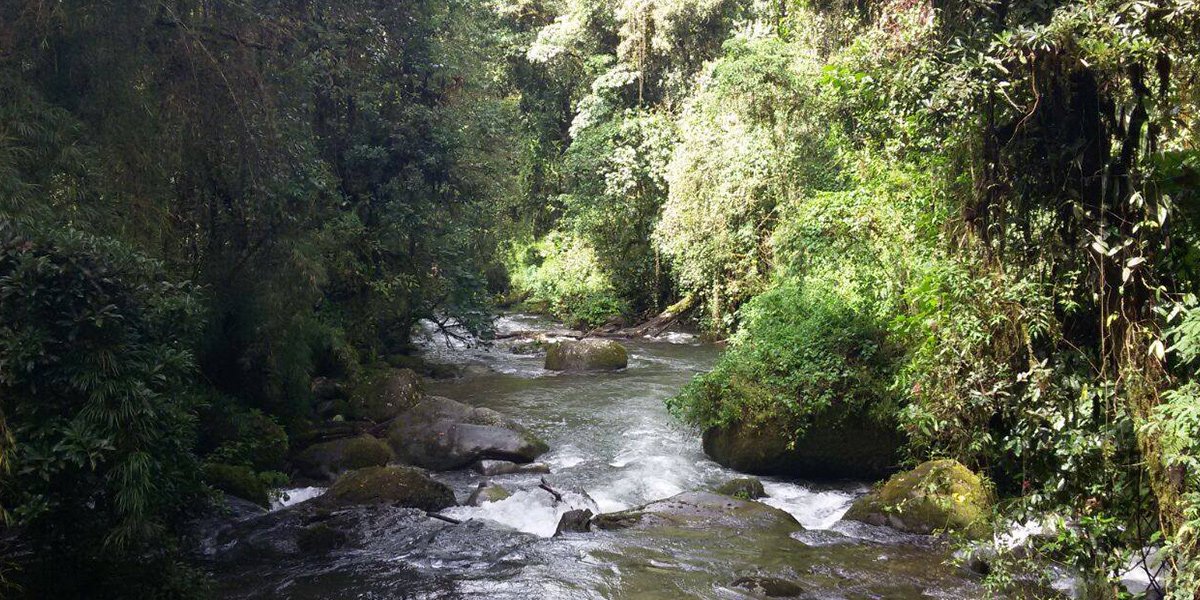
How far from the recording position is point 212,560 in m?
7.69

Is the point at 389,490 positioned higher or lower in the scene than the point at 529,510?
higher

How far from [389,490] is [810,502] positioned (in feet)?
14.8

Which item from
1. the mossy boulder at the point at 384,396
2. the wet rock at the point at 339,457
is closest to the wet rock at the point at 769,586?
the wet rock at the point at 339,457

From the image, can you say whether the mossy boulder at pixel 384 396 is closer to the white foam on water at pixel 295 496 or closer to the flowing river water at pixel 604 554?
the flowing river water at pixel 604 554

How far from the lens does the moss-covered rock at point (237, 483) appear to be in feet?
29.4

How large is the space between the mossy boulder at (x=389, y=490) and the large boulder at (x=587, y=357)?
8056mm

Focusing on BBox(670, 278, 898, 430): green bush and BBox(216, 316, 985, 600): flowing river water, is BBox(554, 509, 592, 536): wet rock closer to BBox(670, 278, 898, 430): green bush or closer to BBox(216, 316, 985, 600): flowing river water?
BBox(216, 316, 985, 600): flowing river water

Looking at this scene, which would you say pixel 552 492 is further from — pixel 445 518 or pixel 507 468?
pixel 507 468

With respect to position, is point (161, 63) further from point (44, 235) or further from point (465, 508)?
point (465, 508)

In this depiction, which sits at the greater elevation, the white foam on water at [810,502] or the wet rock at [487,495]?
the wet rock at [487,495]

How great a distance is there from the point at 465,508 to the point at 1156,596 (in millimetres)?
6184

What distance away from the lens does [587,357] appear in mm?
17609

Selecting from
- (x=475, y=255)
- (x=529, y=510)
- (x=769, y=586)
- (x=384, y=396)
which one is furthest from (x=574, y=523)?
(x=475, y=255)

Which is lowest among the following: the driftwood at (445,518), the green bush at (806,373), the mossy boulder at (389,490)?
the driftwood at (445,518)
